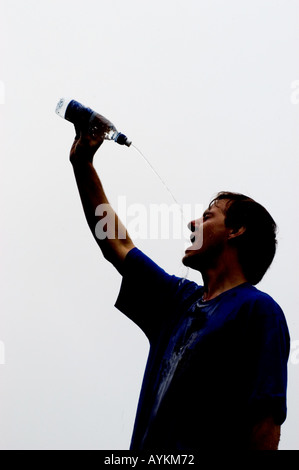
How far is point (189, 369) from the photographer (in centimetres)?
140

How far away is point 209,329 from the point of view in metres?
1.43

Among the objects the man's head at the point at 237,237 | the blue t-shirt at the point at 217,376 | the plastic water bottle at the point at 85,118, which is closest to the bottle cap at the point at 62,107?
the plastic water bottle at the point at 85,118

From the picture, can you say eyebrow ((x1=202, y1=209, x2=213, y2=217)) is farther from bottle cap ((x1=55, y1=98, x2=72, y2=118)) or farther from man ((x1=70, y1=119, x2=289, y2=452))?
bottle cap ((x1=55, y1=98, x2=72, y2=118))

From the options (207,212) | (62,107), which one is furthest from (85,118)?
(207,212)

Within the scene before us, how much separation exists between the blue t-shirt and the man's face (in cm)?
16

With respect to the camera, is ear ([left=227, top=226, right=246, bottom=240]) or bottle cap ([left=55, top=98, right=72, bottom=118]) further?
bottle cap ([left=55, top=98, right=72, bottom=118])

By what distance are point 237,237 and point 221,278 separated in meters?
0.17

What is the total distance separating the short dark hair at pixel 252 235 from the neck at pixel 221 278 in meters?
0.04

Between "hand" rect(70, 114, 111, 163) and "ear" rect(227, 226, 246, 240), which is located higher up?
"hand" rect(70, 114, 111, 163)

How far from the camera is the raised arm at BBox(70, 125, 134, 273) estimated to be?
1.75 metres

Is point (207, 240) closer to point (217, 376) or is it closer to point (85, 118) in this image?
point (217, 376)

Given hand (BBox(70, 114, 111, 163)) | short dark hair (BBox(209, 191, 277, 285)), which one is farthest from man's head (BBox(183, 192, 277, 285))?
hand (BBox(70, 114, 111, 163))

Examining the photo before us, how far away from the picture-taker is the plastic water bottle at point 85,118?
77.9 inches

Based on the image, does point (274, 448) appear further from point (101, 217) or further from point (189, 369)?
point (101, 217)
